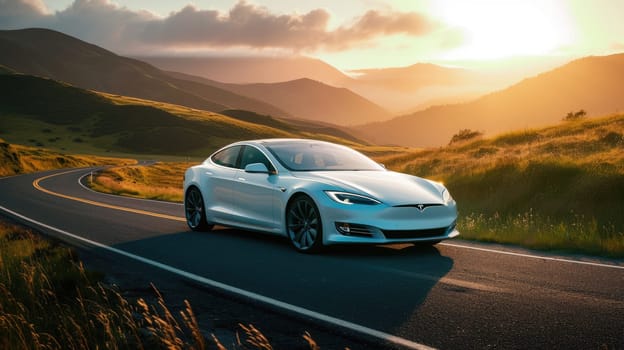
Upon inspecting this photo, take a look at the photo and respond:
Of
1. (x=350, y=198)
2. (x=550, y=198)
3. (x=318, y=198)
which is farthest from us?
(x=550, y=198)

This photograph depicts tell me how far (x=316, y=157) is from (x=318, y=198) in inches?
64.1

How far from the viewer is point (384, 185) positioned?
8.88 metres

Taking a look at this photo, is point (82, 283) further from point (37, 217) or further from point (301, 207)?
point (37, 217)

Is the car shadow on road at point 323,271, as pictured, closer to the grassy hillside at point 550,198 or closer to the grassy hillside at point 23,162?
the grassy hillside at point 550,198

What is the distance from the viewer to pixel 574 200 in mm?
14477

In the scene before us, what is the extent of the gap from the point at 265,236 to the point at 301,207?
2183 mm

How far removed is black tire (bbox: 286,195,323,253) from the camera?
868 cm

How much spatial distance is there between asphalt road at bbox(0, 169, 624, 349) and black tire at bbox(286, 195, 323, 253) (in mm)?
171

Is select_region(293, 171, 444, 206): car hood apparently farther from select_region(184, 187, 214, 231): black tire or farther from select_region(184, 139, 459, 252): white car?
select_region(184, 187, 214, 231): black tire

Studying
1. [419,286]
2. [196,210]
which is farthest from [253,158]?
[419,286]

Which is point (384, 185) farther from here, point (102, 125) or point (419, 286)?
point (102, 125)

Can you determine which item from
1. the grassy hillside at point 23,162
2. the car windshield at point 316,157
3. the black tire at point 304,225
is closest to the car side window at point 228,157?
the car windshield at point 316,157

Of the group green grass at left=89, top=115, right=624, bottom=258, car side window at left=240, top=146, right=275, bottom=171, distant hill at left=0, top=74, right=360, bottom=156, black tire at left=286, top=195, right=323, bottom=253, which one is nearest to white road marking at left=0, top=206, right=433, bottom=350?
black tire at left=286, top=195, right=323, bottom=253

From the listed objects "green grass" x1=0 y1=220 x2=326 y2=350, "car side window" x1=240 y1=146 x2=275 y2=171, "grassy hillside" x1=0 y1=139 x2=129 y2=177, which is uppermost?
"car side window" x1=240 y1=146 x2=275 y2=171
